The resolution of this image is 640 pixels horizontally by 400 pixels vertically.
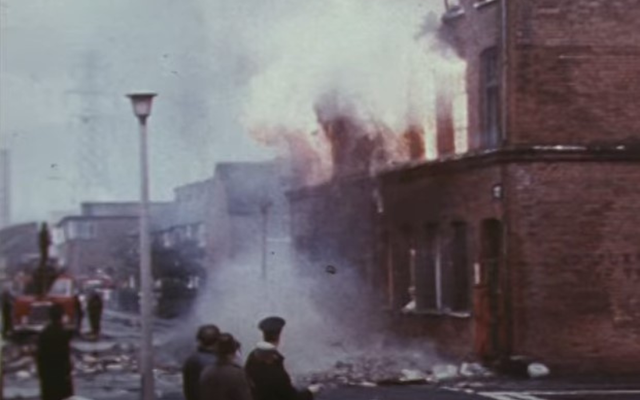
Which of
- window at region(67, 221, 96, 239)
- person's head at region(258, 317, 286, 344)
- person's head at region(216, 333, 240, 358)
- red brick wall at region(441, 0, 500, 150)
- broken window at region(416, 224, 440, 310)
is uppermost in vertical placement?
red brick wall at region(441, 0, 500, 150)

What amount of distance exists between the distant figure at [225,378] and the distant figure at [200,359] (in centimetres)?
72

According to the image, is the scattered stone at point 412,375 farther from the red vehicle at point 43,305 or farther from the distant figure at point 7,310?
the distant figure at point 7,310

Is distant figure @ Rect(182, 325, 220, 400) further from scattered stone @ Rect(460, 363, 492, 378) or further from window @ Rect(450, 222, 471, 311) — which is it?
window @ Rect(450, 222, 471, 311)

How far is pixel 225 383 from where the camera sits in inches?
435

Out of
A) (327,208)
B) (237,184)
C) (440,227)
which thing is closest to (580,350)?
(440,227)

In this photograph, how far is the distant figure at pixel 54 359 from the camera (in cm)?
1393

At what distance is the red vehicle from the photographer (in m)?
13.5

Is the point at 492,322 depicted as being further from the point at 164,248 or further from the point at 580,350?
the point at 164,248

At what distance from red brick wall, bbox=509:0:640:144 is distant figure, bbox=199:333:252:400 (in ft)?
41.6

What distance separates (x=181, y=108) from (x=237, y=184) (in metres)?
1.99

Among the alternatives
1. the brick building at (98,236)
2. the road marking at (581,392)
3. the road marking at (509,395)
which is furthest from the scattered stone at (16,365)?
the road marking at (581,392)

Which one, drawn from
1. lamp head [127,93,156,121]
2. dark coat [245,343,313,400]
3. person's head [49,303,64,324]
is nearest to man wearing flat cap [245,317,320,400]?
dark coat [245,343,313,400]

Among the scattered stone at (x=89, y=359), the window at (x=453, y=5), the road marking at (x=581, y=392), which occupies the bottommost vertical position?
the road marking at (x=581, y=392)

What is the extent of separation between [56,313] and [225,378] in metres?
3.61
